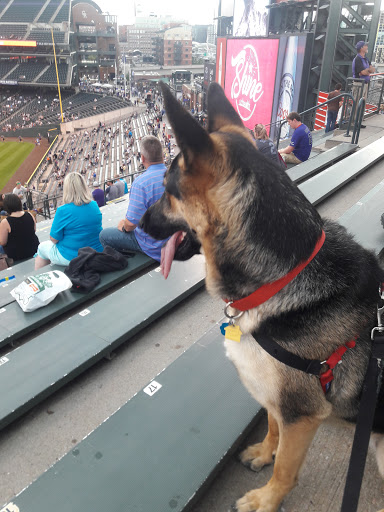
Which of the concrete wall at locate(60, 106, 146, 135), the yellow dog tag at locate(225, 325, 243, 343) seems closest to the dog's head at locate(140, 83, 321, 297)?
the yellow dog tag at locate(225, 325, 243, 343)

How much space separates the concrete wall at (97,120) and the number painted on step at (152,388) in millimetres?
46461

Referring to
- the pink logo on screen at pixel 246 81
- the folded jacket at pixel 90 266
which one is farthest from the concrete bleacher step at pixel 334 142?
the pink logo on screen at pixel 246 81

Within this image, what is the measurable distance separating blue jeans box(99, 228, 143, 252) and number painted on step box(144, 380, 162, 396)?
206 centimetres

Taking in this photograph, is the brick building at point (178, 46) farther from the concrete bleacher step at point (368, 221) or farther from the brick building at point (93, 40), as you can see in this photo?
the concrete bleacher step at point (368, 221)

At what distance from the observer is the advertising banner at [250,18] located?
18.9 meters

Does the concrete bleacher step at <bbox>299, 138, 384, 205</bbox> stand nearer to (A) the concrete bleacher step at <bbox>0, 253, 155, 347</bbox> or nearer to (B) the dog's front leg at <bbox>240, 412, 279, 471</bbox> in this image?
(A) the concrete bleacher step at <bbox>0, 253, 155, 347</bbox>

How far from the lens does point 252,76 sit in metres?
20.1

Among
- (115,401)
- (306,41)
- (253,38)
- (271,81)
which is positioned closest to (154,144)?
(115,401)

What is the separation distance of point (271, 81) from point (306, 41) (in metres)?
3.42

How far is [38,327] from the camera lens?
3.40m

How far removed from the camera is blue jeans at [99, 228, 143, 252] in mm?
4148

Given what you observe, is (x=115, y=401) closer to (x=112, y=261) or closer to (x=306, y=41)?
(x=112, y=261)

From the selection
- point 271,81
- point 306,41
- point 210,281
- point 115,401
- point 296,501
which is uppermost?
point 306,41

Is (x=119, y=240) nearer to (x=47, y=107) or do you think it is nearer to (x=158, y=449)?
(x=158, y=449)
